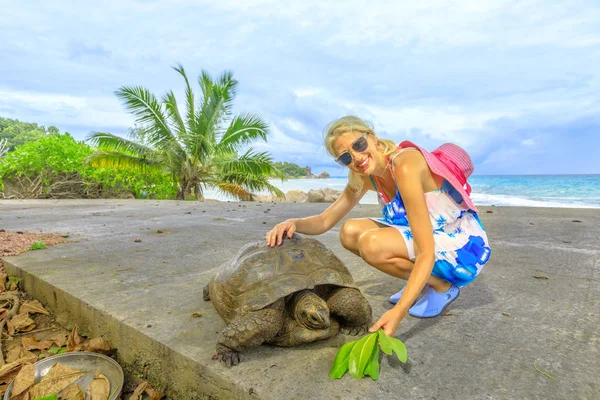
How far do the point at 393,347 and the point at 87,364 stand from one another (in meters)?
1.69

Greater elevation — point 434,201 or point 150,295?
point 434,201

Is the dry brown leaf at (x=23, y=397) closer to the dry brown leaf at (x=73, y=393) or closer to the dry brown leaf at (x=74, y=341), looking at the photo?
the dry brown leaf at (x=73, y=393)

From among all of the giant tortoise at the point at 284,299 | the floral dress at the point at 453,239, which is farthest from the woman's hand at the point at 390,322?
the floral dress at the point at 453,239

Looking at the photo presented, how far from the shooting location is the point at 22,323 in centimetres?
255

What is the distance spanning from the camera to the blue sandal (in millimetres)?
2244

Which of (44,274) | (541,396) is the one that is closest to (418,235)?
(541,396)

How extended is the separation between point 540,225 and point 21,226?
8.30 meters

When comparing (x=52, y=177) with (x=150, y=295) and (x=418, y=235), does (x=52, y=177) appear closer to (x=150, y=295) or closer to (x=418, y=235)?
(x=150, y=295)

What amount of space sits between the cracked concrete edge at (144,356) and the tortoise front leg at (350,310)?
2.16ft

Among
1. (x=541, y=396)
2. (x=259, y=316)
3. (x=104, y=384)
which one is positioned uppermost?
(x=259, y=316)

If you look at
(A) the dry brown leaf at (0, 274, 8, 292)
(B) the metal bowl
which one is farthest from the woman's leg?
(A) the dry brown leaf at (0, 274, 8, 292)

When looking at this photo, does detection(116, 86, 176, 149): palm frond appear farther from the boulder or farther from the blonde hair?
the blonde hair

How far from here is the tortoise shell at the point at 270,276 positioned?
189 cm

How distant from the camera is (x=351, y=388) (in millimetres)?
1497
